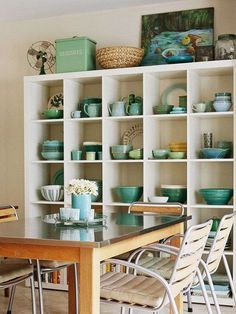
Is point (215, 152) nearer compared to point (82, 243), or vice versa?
point (82, 243)

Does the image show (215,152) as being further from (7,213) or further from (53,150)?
(7,213)

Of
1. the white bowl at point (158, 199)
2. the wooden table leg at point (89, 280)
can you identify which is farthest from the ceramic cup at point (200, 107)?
the wooden table leg at point (89, 280)

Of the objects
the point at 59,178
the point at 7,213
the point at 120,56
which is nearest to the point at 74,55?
the point at 120,56

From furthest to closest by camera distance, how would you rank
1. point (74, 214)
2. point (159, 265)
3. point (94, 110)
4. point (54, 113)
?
point (54, 113) → point (94, 110) → point (159, 265) → point (74, 214)

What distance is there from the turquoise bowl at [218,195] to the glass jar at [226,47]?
1077 mm

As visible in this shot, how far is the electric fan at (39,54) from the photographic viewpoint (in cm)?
512

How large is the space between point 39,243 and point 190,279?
864 millimetres

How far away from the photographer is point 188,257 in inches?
104

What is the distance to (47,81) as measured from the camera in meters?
4.86

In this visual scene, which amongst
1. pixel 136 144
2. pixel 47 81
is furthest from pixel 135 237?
pixel 47 81

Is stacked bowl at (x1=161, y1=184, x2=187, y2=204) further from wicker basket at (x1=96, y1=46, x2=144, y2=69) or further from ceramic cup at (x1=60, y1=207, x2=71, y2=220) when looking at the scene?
ceramic cup at (x1=60, y1=207, x2=71, y2=220)

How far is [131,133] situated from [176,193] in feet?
2.49

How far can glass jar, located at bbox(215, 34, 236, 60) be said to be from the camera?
4289 millimetres

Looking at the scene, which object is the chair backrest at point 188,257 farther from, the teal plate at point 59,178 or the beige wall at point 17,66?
the beige wall at point 17,66
